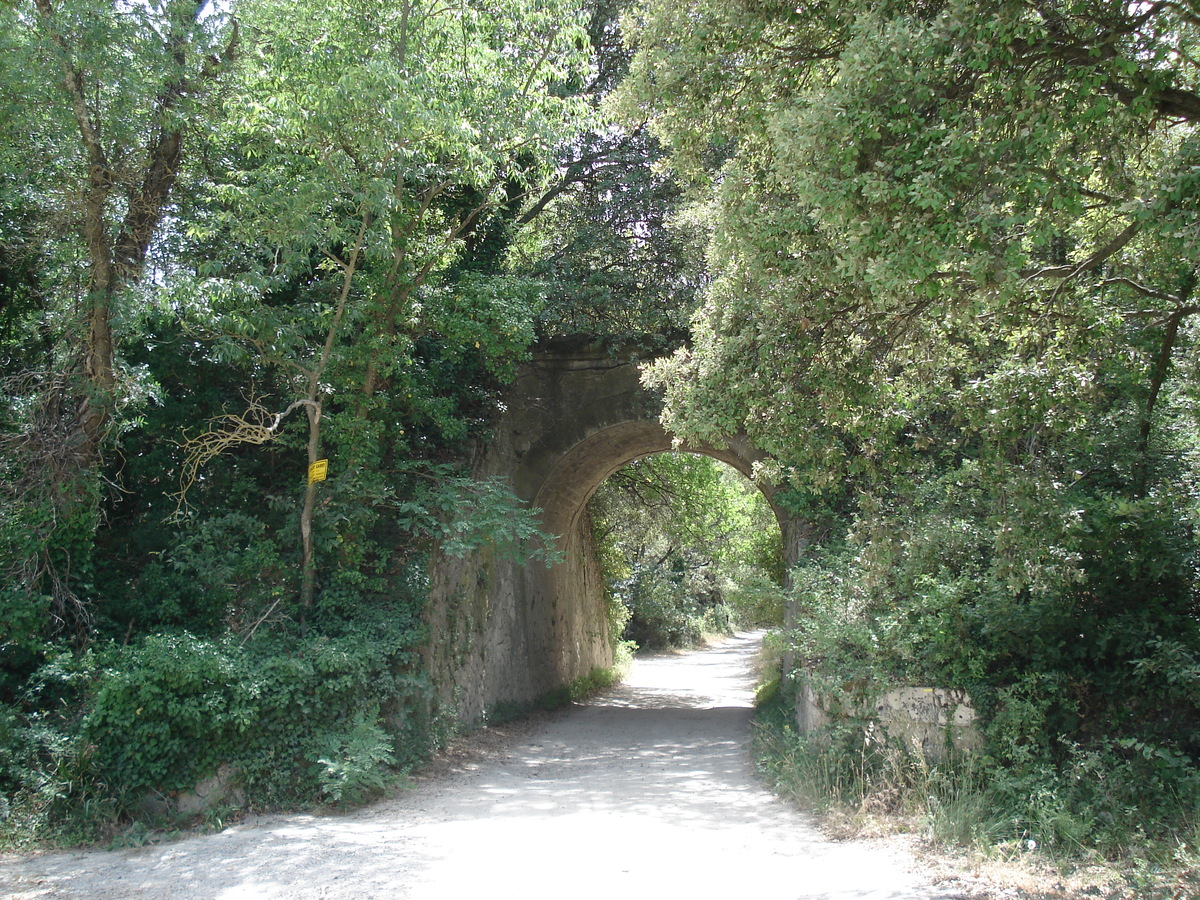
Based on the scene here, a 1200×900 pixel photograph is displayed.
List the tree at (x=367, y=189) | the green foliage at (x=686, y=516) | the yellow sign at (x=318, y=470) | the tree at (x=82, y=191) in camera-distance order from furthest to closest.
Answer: the green foliage at (x=686, y=516) → the yellow sign at (x=318, y=470) → the tree at (x=367, y=189) → the tree at (x=82, y=191)

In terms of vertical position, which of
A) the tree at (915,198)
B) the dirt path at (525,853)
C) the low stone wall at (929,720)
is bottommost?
the dirt path at (525,853)

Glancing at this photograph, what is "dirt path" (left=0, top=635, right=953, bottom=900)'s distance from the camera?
17.2 feet

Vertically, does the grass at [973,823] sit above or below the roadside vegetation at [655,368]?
below

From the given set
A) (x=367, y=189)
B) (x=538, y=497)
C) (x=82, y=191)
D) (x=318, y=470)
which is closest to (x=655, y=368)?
(x=367, y=189)

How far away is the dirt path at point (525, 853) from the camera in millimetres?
5230

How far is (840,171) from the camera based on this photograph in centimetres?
510

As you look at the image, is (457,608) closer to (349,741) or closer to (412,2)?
(349,741)

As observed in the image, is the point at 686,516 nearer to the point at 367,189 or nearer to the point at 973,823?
the point at 367,189

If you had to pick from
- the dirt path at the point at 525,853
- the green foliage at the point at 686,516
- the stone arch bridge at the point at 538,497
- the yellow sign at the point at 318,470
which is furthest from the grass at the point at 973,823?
the green foliage at the point at 686,516

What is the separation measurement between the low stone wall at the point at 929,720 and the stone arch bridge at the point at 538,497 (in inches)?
198

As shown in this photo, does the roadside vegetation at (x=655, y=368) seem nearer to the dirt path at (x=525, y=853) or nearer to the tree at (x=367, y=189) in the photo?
the tree at (x=367, y=189)

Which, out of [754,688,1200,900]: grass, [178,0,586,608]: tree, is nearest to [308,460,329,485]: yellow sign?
[178,0,586,608]: tree

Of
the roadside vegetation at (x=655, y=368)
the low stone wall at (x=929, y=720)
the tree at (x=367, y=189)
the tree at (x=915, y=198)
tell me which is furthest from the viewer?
the tree at (x=367, y=189)

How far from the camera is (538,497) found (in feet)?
45.1
